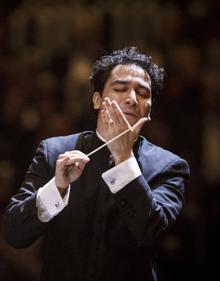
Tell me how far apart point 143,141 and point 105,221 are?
0.25 meters

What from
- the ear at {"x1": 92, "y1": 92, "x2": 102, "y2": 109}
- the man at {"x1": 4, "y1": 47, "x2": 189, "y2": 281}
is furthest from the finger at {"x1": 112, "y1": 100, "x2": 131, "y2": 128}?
the ear at {"x1": 92, "y1": 92, "x2": 102, "y2": 109}

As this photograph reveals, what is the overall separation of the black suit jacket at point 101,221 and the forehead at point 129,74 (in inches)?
7.2

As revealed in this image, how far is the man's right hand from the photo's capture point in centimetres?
148

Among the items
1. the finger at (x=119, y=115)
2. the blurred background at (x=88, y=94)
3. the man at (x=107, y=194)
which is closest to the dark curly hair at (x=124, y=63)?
the man at (x=107, y=194)

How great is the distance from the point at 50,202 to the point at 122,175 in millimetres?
163

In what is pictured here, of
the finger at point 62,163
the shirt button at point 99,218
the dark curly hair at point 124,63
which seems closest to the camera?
the finger at point 62,163

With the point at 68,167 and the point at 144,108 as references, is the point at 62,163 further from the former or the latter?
the point at 144,108

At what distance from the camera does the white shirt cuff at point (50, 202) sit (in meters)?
1.52

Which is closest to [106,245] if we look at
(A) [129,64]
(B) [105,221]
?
(B) [105,221]

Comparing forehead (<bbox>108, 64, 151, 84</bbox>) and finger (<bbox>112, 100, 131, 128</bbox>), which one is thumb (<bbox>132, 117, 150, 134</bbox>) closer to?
finger (<bbox>112, 100, 131, 128</bbox>)

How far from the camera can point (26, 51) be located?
391 cm

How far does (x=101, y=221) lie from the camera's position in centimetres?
159

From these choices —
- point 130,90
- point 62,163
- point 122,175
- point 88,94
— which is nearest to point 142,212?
point 122,175

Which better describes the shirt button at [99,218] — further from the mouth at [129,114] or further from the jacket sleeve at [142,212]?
the mouth at [129,114]
